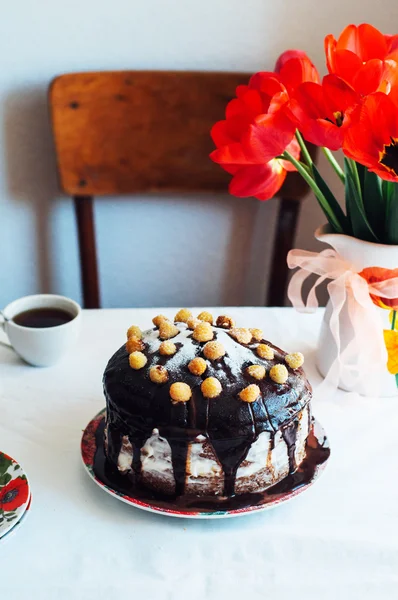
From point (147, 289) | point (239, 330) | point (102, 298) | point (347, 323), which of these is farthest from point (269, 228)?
point (239, 330)

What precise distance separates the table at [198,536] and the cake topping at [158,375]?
0.48 ft

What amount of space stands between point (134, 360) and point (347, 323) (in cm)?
33

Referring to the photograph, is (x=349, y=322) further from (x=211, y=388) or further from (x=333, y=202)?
(x=211, y=388)

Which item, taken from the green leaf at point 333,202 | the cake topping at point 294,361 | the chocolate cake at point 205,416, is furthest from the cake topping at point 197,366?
the green leaf at point 333,202

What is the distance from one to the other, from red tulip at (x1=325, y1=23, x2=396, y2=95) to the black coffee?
0.51 metres

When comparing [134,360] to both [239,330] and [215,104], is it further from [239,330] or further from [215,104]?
[215,104]

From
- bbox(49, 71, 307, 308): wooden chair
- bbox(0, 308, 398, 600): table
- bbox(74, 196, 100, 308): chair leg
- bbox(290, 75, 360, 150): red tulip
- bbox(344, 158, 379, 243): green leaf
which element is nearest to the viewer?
bbox(0, 308, 398, 600): table

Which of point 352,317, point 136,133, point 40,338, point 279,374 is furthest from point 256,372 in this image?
point 136,133

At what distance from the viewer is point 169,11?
137 cm

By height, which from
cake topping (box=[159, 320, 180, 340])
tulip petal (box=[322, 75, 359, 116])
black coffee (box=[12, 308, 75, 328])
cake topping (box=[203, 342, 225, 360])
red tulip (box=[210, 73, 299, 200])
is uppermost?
tulip petal (box=[322, 75, 359, 116])

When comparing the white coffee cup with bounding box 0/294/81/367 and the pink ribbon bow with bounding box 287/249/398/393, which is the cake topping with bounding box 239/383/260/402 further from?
the white coffee cup with bounding box 0/294/81/367

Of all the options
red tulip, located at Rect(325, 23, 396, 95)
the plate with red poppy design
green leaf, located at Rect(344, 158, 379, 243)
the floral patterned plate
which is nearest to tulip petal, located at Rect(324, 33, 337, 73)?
red tulip, located at Rect(325, 23, 396, 95)

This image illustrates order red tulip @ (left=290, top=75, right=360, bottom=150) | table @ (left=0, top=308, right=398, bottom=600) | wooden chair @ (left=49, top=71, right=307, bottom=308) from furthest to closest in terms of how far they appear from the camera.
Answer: wooden chair @ (left=49, top=71, right=307, bottom=308) < red tulip @ (left=290, top=75, right=360, bottom=150) < table @ (left=0, top=308, right=398, bottom=600)

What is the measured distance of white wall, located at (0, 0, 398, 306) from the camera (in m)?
1.37
